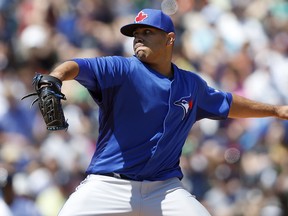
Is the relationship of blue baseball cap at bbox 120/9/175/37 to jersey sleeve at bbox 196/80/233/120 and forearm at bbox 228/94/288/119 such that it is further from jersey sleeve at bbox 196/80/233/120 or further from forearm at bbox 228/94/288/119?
forearm at bbox 228/94/288/119

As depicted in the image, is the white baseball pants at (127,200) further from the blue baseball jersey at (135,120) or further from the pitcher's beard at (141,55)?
the pitcher's beard at (141,55)

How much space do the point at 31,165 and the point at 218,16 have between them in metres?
5.10

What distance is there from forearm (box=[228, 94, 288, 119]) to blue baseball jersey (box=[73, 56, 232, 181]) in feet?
2.33

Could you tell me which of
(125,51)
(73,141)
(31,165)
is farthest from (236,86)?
(31,165)

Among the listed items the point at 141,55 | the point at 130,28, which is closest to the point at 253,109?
the point at 141,55

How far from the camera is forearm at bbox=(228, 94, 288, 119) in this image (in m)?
7.27

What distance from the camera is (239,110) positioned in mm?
7285

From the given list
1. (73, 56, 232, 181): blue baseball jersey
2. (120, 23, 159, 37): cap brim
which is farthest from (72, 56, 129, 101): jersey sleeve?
(120, 23, 159, 37): cap brim

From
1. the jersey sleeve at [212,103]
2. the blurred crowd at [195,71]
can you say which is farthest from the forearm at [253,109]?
the blurred crowd at [195,71]

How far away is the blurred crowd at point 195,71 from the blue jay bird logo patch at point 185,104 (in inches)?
114

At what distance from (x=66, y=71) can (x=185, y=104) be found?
3.86 ft

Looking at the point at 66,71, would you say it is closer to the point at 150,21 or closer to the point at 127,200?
the point at 150,21

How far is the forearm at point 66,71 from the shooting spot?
5882 millimetres

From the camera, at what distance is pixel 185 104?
6.75m
